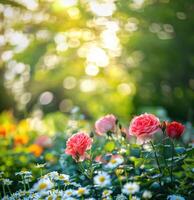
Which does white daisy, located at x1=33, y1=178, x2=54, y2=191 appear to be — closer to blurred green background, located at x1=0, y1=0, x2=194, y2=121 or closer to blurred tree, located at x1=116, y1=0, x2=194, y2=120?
blurred green background, located at x1=0, y1=0, x2=194, y2=121

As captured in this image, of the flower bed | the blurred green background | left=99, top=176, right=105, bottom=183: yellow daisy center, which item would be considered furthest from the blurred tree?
left=99, top=176, right=105, bottom=183: yellow daisy center

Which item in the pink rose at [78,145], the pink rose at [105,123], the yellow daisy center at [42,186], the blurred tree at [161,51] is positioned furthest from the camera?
the blurred tree at [161,51]

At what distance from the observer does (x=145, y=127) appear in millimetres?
2016

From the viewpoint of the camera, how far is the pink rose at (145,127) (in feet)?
6.63

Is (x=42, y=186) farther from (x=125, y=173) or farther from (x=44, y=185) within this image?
(x=125, y=173)

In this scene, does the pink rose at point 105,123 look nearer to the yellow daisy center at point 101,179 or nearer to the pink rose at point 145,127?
the pink rose at point 145,127

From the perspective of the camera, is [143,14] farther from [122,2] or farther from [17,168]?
[17,168]

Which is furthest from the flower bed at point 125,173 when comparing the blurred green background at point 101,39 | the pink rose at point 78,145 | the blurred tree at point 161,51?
the blurred tree at point 161,51

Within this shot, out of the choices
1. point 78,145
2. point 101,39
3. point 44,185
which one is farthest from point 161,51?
point 44,185

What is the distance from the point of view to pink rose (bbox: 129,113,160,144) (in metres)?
2.02

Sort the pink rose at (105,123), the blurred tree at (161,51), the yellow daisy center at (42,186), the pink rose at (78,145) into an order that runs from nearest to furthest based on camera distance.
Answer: the yellow daisy center at (42,186), the pink rose at (78,145), the pink rose at (105,123), the blurred tree at (161,51)

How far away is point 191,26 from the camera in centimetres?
333

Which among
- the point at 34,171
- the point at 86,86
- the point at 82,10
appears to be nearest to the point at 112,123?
the point at 34,171

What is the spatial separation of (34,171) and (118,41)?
1.50 meters
